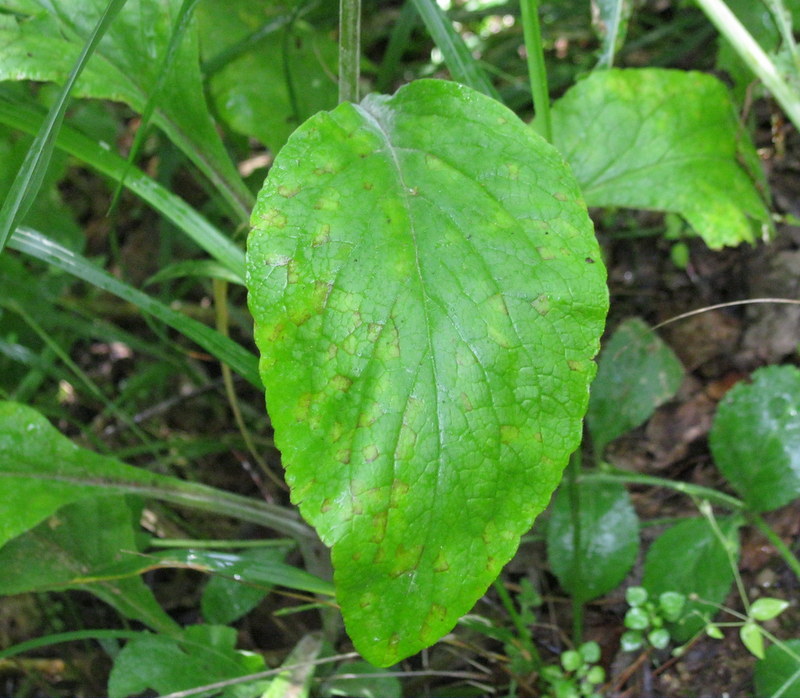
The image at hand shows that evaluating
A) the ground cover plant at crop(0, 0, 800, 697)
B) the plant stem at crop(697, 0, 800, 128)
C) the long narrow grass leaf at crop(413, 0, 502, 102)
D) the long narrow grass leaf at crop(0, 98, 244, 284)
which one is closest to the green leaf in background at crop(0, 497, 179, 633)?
the ground cover plant at crop(0, 0, 800, 697)

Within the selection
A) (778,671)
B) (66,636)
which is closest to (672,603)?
(778,671)

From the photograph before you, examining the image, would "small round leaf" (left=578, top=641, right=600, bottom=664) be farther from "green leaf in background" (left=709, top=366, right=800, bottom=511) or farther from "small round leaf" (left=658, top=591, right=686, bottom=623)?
"green leaf in background" (left=709, top=366, right=800, bottom=511)

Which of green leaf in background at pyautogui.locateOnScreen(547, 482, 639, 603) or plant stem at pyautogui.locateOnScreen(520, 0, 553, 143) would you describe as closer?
plant stem at pyautogui.locateOnScreen(520, 0, 553, 143)

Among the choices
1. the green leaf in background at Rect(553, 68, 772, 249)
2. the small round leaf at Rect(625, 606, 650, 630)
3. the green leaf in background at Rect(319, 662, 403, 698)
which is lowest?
the small round leaf at Rect(625, 606, 650, 630)

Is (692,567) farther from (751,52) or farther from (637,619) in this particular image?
(751,52)

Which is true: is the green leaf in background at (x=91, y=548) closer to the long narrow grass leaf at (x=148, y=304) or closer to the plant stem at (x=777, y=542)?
the long narrow grass leaf at (x=148, y=304)

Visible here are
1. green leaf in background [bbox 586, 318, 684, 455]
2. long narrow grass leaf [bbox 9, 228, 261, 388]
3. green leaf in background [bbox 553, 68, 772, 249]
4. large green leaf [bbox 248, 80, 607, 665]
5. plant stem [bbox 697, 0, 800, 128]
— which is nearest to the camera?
large green leaf [bbox 248, 80, 607, 665]

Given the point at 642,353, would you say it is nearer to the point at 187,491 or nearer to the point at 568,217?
the point at 568,217
